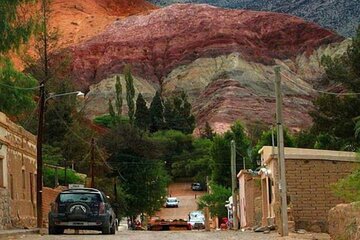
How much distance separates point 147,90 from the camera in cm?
15212

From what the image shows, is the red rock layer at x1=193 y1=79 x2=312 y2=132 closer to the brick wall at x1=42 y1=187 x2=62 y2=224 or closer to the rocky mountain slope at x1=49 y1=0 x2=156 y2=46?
the rocky mountain slope at x1=49 y1=0 x2=156 y2=46

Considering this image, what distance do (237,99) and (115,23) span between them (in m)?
50.1

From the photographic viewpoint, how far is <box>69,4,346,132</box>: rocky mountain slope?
142875mm

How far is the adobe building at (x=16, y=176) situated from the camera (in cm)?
3325

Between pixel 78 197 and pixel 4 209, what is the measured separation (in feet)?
15.9

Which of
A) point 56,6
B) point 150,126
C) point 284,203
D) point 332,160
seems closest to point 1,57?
point 284,203

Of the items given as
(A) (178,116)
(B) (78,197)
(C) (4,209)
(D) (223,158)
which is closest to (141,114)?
(A) (178,116)

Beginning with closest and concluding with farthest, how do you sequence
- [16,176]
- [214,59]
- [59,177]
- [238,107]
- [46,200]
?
[16,176] → [46,200] → [59,177] → [238,107] → [214,59]

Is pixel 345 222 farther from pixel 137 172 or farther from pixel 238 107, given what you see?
pixel 238 107

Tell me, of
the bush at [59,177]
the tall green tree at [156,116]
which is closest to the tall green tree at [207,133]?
the tall green tree at [156,116]

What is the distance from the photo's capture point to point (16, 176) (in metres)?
36.6

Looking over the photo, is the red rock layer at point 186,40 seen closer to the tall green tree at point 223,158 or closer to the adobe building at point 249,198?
the tall green tree at point 223,158

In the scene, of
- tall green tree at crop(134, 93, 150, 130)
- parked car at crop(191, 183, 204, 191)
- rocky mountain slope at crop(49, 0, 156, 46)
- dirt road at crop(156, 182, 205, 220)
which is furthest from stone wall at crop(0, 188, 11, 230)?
rocky mountain slope at crop(49, 0, 156, 46)

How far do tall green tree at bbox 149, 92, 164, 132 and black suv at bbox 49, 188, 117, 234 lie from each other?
303 feet
